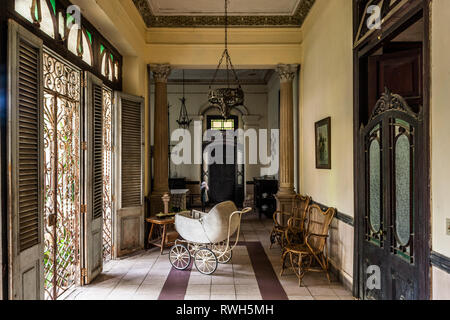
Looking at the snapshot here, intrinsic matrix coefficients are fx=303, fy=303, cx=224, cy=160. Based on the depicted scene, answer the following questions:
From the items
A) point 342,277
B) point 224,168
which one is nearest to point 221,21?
point 342,277

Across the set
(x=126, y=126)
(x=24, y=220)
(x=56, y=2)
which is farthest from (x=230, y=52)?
(x=24, y=220)

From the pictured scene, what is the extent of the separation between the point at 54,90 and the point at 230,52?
11.8ft

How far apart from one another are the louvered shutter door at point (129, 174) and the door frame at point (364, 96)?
11.6ft

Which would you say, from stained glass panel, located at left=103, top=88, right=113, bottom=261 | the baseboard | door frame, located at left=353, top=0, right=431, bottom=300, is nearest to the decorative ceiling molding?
stained glass panel, located at left=103, top=88, right=113, bottom=261

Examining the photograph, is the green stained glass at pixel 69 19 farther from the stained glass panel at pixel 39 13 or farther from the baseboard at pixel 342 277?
the baseboard at pixel 342 277

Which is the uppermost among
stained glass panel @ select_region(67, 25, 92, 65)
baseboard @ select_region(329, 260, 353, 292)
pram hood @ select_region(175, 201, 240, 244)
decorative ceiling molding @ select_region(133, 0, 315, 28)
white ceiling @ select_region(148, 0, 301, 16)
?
white ceiling @ select_region(148, 0, 301, 16)

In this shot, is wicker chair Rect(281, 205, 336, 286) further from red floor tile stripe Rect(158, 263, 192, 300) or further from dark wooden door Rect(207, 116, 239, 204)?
dark wooden door Rect(207, 116, 239, 204)

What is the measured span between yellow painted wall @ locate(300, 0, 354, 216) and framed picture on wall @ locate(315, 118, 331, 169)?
9cm

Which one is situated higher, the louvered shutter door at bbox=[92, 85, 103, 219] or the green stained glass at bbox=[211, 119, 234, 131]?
the green stained glass at bbox=[211, 119, 234, 131]

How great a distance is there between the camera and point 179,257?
460 cm

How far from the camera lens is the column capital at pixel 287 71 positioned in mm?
6031

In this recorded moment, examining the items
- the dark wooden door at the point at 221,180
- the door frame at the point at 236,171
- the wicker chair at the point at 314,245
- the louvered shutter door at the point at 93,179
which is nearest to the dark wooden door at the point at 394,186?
the wicker chair at the point at 314,245

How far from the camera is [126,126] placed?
5.11 m

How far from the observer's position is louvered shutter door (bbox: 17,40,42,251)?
8.07ft
